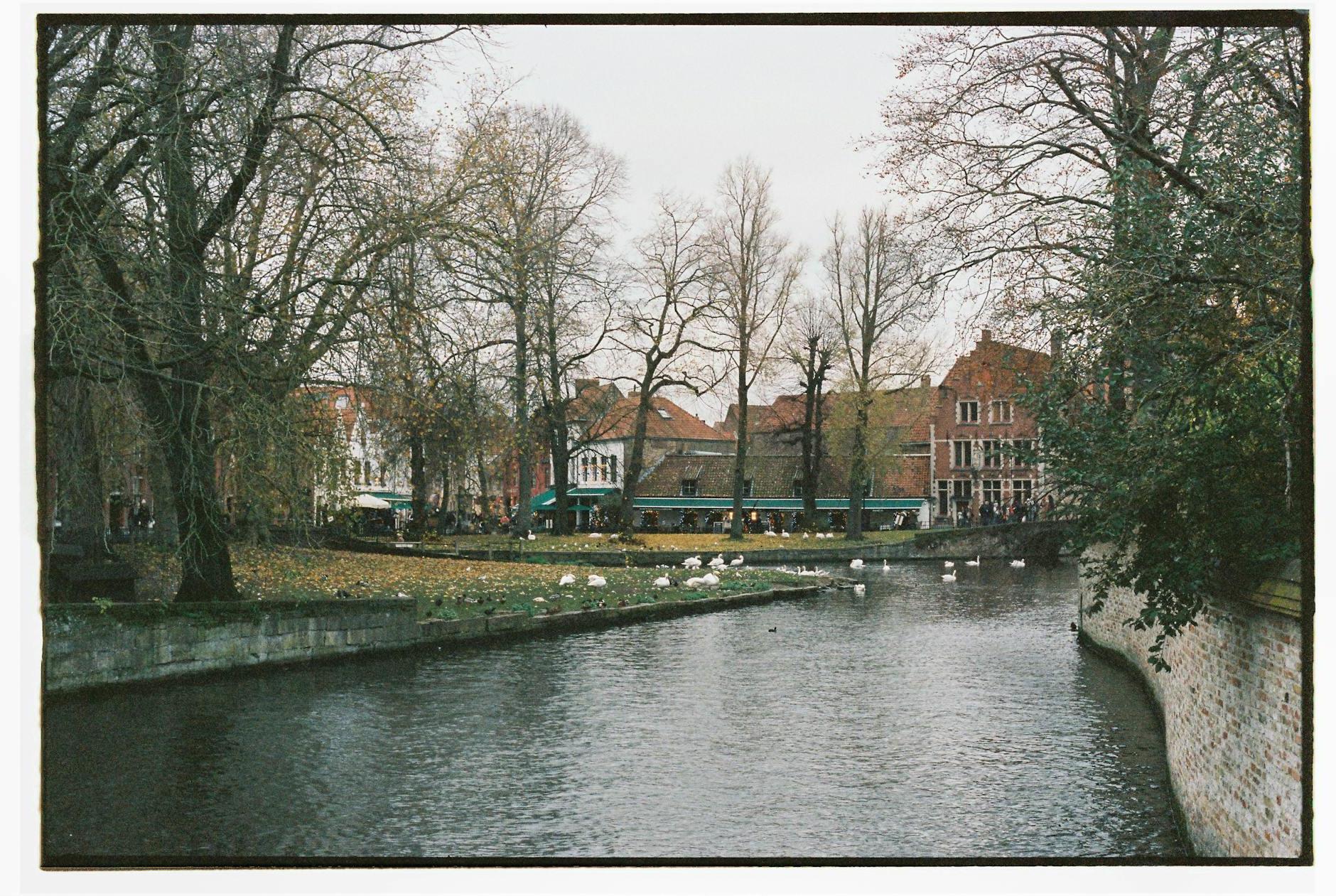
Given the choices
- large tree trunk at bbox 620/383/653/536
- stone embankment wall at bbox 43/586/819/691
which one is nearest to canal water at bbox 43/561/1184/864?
Answer: stone embankment wall at bbox 43/586/819/691

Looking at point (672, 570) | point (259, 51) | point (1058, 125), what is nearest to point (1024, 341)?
point (1058, 125)

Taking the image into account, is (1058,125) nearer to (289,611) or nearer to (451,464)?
(451,464)

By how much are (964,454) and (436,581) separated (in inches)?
1102

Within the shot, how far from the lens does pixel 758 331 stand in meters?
31.1

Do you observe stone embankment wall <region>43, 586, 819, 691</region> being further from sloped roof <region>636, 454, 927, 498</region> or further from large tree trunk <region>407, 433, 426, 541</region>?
sloped roof <region>636, 454, 927, 498</region>

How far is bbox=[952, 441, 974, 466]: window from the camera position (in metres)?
42.9

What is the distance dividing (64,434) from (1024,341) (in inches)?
284

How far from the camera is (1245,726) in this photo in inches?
235

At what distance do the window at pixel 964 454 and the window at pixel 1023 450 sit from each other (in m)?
35.3

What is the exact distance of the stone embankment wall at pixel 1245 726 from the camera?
5402mm

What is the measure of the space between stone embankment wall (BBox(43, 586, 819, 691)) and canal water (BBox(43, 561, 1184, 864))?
0.20 metres

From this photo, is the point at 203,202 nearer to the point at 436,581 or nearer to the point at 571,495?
the point at 436,581

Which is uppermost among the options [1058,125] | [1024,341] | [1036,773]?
[1058,125]

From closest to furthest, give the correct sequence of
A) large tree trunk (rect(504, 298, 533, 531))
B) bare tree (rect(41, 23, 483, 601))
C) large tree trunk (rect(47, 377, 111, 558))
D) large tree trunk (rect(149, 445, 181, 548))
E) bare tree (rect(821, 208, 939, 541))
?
bare tree (rect(41, 23, 483, 601))
large tree trunk (rect(47, 377, 111, 558))
large tree trunk (rect(149, 445, 181, 548))
large tree trunk (rect(504, 298, 533, 531))
bare tree (rect(821, 208, 939, 541))
